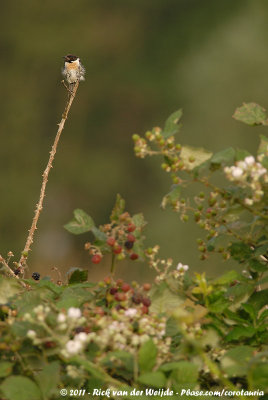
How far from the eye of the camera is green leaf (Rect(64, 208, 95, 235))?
1291 millimetres

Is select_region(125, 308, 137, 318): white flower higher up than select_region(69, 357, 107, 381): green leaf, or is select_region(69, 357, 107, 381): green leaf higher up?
select_region(125, 308, 137, 318): white flower

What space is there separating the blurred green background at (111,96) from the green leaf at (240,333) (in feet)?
32.2

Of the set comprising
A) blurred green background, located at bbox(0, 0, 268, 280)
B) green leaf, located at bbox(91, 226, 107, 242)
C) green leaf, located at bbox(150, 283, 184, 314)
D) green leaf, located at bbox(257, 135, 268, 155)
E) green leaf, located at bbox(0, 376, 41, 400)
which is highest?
blurred green background, located at bbox(0, 0, 268, 280)

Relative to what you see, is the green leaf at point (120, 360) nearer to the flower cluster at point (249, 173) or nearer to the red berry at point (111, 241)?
the red berry at point (111, 241)

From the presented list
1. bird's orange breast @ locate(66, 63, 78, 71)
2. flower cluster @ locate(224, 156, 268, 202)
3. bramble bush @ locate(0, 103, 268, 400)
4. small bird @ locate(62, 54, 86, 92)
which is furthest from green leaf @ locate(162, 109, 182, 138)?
bird's orange breast @ locate(66, 63, 78, 71)

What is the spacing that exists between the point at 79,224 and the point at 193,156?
10.2 inches

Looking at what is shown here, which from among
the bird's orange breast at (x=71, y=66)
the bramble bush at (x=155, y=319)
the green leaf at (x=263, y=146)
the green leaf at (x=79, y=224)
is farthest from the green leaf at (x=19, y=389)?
the bird's orange breast at (x=71, y=66)

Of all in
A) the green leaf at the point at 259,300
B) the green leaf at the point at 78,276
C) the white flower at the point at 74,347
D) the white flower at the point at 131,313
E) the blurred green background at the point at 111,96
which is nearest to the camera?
the white flower at the point at 74,347

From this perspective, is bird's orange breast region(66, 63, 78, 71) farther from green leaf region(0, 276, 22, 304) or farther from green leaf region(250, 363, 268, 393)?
green leaf region(250, 363, 268, 393)

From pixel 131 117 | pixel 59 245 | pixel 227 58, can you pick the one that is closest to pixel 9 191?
pixel 59 245

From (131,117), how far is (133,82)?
74 cm

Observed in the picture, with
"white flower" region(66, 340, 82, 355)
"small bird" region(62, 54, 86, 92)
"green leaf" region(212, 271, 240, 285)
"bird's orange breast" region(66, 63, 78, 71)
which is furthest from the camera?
"bird's orange breast" region(66, 63, 78, 71)

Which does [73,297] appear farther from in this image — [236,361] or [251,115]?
[251,115]

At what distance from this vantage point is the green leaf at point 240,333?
1.23m
